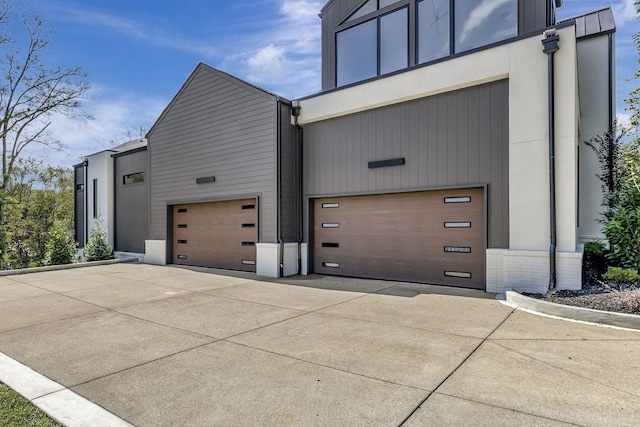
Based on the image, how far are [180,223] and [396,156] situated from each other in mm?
7777

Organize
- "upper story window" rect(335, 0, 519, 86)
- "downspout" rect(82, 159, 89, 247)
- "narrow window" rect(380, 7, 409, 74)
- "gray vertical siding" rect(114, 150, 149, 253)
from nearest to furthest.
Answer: "upper story window" rect(335, 0, 519, 86), "narrow window" rect(380, 7, 409, 74), "gray vertical siding" rect(114, 150, 149, 253), "downspout" rect(82, 159, 89, 247)

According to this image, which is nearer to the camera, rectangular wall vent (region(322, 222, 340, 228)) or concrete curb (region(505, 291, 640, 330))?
concrete curb (region(505, 291, 640, 330))

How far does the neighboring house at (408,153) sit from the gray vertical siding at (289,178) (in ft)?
0.14

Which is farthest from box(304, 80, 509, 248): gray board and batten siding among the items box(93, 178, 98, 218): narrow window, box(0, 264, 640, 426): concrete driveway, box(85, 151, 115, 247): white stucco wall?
box(93, 178, 98, 218): narrow window

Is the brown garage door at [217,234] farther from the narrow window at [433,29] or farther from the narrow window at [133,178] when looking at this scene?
the narrow window at [433,29]

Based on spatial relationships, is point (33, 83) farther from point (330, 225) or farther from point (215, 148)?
point (330, 225)

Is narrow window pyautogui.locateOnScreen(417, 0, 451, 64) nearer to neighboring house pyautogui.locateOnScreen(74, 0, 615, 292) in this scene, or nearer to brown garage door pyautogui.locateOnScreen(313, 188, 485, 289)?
neighboring house pyautogui.locateOnScreen(74, 0, 615, 292)

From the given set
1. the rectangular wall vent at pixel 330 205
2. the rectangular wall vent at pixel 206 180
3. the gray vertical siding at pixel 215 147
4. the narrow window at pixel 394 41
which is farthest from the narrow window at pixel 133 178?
the narrow window at pixel 394 41

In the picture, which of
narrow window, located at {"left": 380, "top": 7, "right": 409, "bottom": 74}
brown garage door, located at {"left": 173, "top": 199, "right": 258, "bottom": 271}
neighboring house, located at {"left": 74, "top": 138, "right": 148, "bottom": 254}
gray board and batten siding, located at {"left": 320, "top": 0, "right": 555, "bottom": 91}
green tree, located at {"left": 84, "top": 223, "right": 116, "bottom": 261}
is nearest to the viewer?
gray board and batten siding, located at {"left": 320, "top": 0, "right": 555, "bottom": 91}

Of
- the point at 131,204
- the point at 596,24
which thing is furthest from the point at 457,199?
the point at 131,204

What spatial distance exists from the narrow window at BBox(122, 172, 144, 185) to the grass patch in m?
12.0

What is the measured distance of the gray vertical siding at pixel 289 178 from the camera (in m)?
9.38

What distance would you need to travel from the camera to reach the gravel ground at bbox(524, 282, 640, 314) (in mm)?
4895

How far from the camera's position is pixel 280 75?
1226 cm
